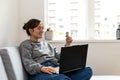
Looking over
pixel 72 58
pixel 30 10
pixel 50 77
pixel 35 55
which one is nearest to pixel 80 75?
pixel 72 58

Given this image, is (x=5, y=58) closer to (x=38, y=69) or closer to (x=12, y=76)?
(x=12, y=76)

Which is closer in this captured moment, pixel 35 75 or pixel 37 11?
pixel 35 75

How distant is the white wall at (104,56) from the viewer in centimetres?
346

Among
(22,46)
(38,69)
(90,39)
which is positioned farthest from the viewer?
(90,39)

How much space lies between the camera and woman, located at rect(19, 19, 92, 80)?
7.57ft

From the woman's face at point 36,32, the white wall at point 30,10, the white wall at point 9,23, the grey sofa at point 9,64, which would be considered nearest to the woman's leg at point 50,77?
the grey sofa at point 9,64

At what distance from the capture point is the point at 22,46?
249 centimetres

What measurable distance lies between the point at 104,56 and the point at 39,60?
1293mm

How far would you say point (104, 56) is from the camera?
11.4 feet

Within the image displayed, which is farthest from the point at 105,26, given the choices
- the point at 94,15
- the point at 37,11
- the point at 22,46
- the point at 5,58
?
→ the point at 5,58

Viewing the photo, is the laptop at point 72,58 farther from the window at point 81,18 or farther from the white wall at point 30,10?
the white wall at point 30,10

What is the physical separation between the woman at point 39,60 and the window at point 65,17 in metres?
0.84

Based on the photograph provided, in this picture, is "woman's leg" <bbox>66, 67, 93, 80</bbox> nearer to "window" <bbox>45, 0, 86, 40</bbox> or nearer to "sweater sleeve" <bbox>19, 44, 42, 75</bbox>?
"sweater sleeve" <bbox>19, 44, 42, 75</bbox>

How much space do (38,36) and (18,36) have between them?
898 millimetres
